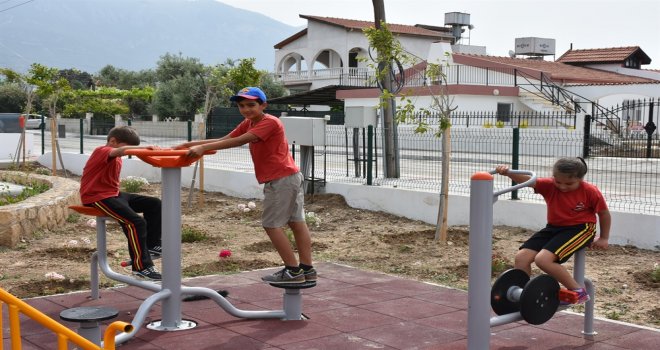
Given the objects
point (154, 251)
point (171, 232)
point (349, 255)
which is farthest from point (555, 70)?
point (171, 232)

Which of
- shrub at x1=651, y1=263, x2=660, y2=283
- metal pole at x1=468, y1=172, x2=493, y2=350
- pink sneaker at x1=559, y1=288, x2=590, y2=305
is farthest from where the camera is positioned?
shrub at x1=651, y1=263, x2=660, y2=283

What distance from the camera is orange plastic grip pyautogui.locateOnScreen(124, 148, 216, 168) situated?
537cm

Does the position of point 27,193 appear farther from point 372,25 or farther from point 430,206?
point 372,25

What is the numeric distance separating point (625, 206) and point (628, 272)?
2.57 meters

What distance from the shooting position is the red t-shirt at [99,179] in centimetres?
629

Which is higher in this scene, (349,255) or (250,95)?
(250,95)

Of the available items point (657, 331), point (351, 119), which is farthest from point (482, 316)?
point (351, 119)

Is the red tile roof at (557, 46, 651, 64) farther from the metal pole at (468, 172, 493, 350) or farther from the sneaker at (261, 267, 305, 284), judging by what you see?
the metal pole at (468, 172, 493, 350)

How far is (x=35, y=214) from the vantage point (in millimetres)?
10086

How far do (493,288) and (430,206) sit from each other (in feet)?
21.8

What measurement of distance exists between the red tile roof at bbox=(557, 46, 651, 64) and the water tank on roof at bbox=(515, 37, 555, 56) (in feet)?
12.9

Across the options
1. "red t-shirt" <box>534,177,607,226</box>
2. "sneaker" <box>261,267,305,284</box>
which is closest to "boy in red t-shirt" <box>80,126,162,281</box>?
"sneaker" <box>261,267,305,284</box>

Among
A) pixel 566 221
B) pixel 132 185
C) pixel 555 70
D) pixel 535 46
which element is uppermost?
pixel 535 46

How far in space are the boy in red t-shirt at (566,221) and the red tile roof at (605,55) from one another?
44617 mm
